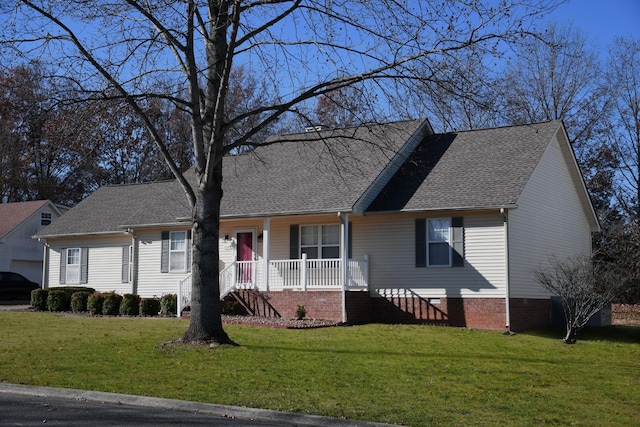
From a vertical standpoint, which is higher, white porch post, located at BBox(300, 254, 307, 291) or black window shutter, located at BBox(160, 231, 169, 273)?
black window shutter, located at BBox(160, 231, 169, 273)

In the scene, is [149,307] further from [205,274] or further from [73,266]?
[205,274]

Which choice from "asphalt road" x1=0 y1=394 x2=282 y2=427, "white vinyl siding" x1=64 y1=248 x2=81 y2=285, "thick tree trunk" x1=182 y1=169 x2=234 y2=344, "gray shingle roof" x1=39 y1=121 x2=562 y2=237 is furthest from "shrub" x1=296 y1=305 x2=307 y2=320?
"white vinyl siding" x1=64 y1=248 x2=81 y2=285

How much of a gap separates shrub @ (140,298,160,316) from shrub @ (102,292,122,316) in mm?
1132

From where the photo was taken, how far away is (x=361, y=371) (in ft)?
43.7

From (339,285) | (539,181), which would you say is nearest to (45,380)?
(339,285)

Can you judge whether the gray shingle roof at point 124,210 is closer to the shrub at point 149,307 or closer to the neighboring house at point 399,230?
the neighboring house at point 399,230

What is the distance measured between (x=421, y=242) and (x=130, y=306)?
1000 centimetres

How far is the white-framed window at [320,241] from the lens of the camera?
971 inches

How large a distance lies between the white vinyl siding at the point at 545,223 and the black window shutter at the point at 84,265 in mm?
18019

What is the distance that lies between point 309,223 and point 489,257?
6.18m

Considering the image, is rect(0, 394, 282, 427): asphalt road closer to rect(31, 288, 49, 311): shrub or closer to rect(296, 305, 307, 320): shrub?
rect(296, 305, 307, 320): shrub

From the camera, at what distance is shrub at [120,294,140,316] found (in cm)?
2542

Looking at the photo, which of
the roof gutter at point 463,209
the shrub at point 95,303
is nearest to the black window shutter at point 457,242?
the roof gutter at point 463,209

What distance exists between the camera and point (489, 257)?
71.9ft
